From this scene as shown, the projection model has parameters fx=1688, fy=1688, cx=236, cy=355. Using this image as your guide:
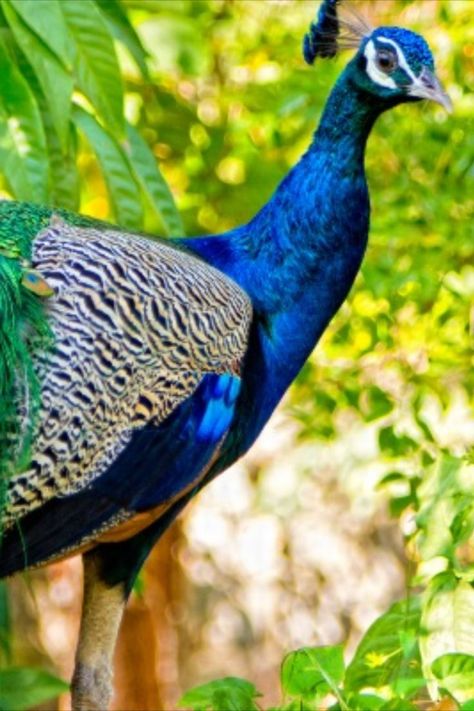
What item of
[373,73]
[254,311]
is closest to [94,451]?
[254,311]

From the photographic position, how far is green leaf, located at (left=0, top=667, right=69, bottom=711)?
237 centimetres

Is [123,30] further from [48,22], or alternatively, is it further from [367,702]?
[367,702]

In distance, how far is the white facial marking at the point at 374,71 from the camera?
296 centimetres

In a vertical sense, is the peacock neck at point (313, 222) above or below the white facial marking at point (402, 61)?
below

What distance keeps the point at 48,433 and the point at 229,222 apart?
1.75m

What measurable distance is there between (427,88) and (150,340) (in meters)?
0.69

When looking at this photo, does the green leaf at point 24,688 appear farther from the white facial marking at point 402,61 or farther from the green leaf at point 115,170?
the white facial marking at point 402,61

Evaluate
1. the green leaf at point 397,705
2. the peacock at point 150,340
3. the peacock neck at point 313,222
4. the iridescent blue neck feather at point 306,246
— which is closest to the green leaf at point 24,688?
the peacock at point 150,340

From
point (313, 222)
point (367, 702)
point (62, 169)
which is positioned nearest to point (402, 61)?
point (313, 222)

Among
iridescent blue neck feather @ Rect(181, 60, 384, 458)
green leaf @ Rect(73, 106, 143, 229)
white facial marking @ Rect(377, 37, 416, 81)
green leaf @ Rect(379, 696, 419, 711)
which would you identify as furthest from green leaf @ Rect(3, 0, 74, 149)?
green leaf @ Rect(379, 696, 419, 711)

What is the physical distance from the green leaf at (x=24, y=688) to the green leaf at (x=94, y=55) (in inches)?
34.9

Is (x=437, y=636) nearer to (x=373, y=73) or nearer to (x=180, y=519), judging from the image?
(x=373, y=73)

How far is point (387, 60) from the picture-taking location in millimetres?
2951

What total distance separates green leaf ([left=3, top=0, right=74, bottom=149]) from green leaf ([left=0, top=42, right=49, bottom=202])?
1.8 inches
